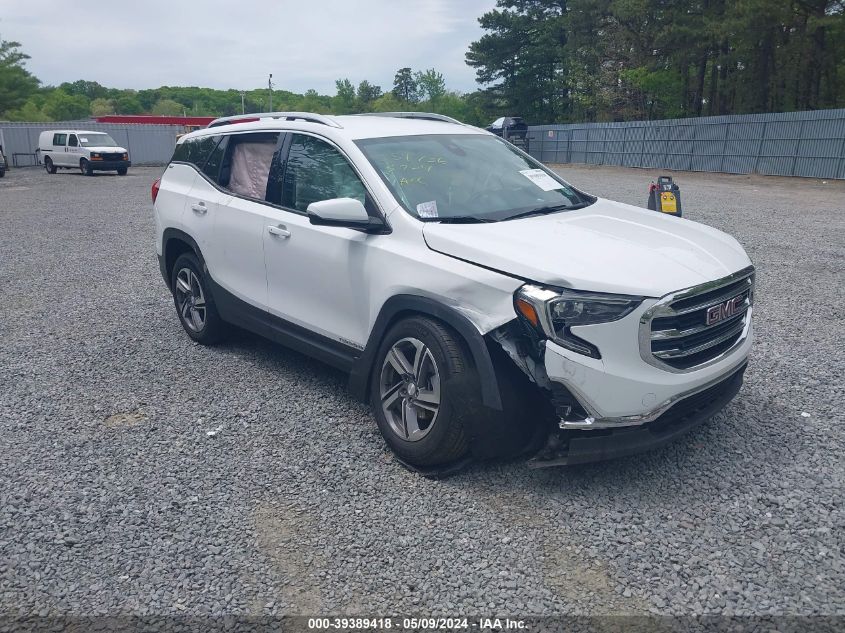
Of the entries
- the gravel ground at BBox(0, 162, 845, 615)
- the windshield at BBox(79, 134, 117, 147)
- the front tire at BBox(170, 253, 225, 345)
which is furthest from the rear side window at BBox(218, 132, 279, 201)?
the windshield at BBox(79, 134, 117, 147)

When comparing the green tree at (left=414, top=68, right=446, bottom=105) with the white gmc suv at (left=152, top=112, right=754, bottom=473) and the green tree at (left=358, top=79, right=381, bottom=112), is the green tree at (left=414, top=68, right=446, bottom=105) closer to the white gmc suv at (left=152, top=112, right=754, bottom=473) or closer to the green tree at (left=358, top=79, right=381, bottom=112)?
the green tree at (left=358, top=79, right=381, bottom=112)

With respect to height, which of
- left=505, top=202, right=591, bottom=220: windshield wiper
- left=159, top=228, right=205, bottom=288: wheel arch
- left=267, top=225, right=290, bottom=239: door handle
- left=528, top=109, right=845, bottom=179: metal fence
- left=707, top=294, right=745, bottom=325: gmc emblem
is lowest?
left=159, top=228, right=205, bottom=288: wheel arch

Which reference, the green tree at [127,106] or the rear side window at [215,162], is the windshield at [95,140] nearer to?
the rear side window at [215,162]

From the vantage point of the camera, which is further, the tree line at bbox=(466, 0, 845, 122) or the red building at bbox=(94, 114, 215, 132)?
the red building at bbox=(94, 114, 215, 132)

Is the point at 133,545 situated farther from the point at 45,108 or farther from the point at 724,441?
the point at 45,108

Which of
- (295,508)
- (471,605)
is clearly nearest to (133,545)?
(295,508)

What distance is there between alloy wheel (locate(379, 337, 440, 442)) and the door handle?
1.28 m

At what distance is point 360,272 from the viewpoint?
4.09 meters

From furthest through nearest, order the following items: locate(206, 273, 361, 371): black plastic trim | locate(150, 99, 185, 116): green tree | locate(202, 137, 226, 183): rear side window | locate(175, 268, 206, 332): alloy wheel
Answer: locate(150, 99, 185, 116): green tree
locate(175, 268, 206, 332): alloy wheel
locate(202, 137, 226, 183): rear side window
locate(206, 273, 361, 371): black plastic trim

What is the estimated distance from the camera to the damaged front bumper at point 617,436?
3322 millimetres

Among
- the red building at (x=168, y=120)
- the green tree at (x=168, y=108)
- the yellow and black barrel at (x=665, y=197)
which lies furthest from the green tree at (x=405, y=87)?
the yellow and black barrel at (x=665, y=197)

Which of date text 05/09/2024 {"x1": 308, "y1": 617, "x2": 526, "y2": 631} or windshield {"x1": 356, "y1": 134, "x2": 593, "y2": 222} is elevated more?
windshield {"x1": 356, "y1": 134, "x2": 593, "y2": 222}

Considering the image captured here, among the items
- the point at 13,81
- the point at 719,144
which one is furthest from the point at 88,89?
the point at 719,144

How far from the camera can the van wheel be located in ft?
11.4
